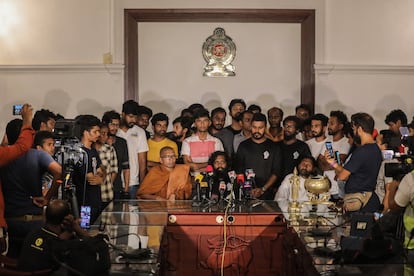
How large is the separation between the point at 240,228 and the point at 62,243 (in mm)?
1945

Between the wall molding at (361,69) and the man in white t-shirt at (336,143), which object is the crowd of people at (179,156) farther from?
the wall molding at (361,69)

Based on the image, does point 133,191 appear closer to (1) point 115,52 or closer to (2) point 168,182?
(2) point 168,182

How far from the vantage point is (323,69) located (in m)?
8.03

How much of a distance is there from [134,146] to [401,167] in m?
2.95

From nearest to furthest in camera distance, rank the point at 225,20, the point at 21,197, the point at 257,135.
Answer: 1. the point at 21,197
2. the point at 257,135
3. the point at 225,20

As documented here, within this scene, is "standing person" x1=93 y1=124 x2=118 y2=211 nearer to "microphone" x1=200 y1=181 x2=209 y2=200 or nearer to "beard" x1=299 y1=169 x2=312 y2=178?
"microphone" x1=200 y1=181 x2=209 y2=200

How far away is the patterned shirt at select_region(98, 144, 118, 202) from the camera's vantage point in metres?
6.15

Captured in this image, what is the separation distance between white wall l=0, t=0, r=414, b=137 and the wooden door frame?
7cm

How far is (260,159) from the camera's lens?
6.48m

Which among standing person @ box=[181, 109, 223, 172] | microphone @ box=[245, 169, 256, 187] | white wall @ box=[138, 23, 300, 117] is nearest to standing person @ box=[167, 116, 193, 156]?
standing person @ box=[181, 109, 223, 172]

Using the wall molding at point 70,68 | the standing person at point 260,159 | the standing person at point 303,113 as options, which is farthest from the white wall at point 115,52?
the standing person at point 260,159

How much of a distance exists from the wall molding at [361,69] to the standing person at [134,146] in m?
2.31

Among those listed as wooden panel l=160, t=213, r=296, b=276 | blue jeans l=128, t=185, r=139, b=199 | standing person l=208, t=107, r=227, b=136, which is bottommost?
wooden panel l=160, t=213, r=296, b=276

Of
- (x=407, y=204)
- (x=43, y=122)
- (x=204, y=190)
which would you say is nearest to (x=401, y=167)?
(x=407, y=204)
